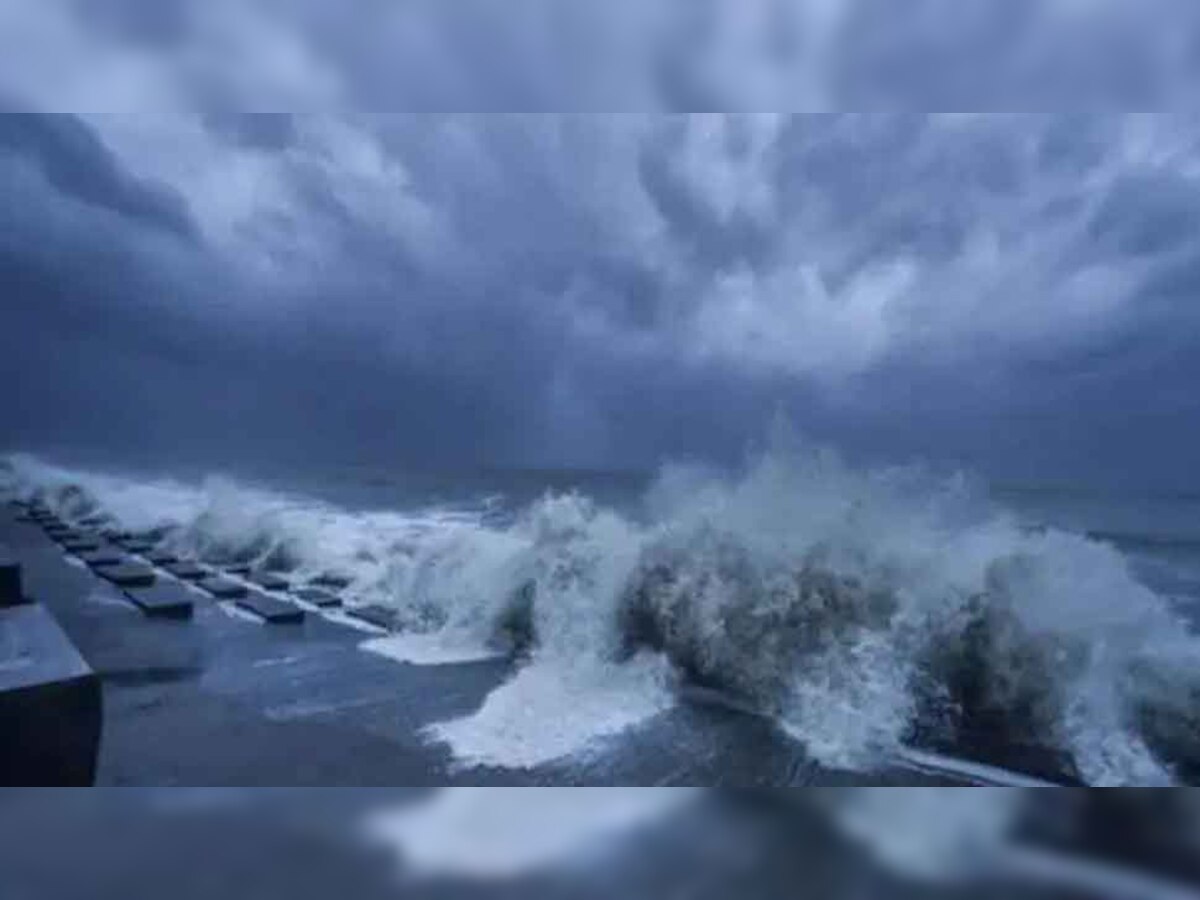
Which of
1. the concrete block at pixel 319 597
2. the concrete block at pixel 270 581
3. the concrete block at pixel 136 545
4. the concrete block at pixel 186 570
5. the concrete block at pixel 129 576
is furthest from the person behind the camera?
the concrete block at pixel 136 545

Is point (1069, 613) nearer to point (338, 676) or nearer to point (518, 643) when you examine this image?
point (518, 643)

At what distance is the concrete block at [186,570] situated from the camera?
482cm

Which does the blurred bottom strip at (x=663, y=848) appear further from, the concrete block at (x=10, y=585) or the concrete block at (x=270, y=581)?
the concrete block at (x=270, y=581)

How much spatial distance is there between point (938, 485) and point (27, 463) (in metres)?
10.2

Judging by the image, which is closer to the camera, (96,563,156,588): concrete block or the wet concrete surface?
the wet concrete surface

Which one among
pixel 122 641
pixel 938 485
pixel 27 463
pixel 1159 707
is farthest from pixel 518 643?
pixel 27 463

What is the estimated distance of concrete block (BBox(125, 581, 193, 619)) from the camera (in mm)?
3689

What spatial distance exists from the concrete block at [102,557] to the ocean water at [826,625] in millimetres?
2601

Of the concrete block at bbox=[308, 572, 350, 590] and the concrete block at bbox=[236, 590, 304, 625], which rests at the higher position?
the concrete block at bbox=[308, 572, 350, 590]

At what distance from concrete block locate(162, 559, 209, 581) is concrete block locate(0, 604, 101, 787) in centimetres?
323

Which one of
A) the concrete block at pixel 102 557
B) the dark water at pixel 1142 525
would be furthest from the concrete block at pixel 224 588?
the dark water at pixel 1142 525

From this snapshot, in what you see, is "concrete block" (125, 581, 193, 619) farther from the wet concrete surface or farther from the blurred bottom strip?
the blurred bottom strip

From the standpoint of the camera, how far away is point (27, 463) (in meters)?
8.52

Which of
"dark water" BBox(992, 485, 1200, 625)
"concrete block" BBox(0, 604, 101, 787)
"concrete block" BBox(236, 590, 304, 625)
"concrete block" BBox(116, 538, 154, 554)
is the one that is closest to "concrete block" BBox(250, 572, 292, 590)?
"concrete block" BBox(236, 590, 304, 625)
